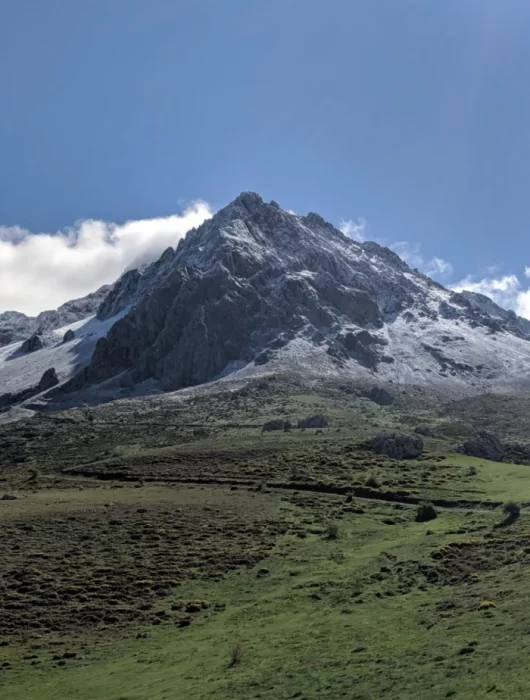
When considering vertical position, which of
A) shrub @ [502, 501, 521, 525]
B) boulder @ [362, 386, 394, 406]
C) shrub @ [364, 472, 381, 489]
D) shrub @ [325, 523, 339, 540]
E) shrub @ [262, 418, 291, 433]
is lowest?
shrub @ [325, 523, 339, 540]

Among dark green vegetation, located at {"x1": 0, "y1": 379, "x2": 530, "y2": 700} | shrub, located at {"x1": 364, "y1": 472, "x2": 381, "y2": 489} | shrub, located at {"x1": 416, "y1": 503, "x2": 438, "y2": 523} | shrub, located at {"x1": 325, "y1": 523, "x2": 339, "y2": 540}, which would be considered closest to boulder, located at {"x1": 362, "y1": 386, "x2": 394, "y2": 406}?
dark green vegetation, located at {"x1": 0, "y1": 379, "x2": 530, "y2": 700}

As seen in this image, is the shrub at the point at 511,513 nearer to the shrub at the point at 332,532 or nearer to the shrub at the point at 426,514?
the shrub at the point at 426,514

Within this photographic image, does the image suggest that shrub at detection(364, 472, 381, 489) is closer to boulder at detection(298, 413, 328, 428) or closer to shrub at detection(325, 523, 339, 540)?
shrub at detection(325, 523, 339, 540)

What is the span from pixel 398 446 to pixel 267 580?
45511mm

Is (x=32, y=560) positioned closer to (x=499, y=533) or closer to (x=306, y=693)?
(x=306, y=693)

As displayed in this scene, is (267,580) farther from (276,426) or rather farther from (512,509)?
(276,426)

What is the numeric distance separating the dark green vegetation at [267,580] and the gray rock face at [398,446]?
2.21m

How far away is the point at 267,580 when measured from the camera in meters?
32.9

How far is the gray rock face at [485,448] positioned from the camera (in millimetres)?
77188

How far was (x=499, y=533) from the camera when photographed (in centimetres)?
3691

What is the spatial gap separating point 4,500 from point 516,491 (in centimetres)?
3987


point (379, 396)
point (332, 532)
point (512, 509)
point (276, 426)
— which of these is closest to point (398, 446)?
point (276, 426)

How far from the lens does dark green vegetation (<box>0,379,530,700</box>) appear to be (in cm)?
2023

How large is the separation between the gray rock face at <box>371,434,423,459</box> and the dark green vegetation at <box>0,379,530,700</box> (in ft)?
7.26
